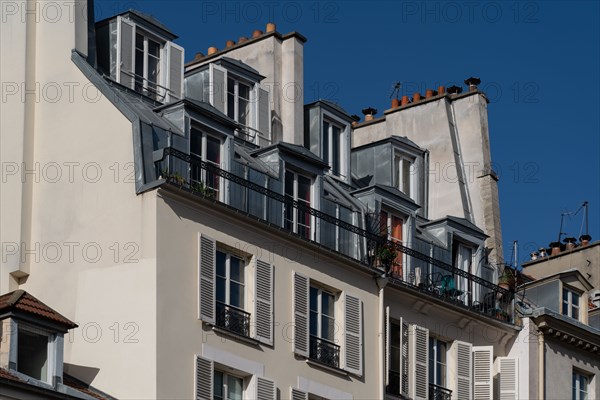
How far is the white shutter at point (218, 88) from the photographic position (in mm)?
39781

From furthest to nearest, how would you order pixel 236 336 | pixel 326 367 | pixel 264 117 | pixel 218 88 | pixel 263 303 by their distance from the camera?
pixel 264 117
pixel 218 88
pixel 326 367
pixel 263 303
pixel 236 336

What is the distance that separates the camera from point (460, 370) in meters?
39.9

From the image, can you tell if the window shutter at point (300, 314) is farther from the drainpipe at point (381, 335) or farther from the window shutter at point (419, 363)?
the window shutter at point (419, 363)

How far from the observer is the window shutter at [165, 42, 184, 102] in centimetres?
3912

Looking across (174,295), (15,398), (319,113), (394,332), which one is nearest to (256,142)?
(319,113)

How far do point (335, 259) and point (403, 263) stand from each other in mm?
3257

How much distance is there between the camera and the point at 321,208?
1503 inches

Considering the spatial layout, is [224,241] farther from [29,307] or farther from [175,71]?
[175,71]

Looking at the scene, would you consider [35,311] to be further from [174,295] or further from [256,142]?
[256,142]

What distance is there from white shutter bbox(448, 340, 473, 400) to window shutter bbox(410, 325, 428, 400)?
3.40ft

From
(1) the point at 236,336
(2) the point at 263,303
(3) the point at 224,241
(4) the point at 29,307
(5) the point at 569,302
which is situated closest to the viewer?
(4) the point at 29,307

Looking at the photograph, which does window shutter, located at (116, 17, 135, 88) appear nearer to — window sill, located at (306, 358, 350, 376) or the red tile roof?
window sill, located at (306, 358, 350, 376)

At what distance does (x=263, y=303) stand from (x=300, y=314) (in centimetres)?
111

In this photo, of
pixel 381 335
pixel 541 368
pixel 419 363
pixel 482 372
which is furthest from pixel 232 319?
pixel 541 368
